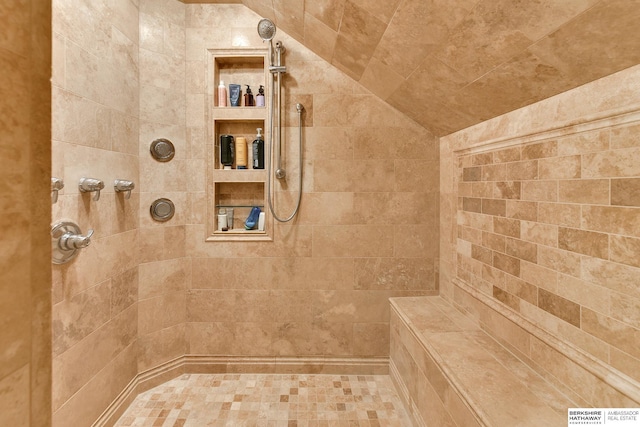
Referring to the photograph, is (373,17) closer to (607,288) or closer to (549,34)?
(549,34)

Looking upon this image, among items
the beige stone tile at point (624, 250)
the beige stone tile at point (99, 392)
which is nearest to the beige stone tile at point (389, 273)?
the beige stone tile at point (624, 250)

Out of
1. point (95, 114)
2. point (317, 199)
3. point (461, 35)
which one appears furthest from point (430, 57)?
point (95, 114)

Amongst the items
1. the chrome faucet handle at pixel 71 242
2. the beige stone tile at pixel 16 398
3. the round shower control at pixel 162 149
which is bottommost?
the beige stone tile at pixel 16 398

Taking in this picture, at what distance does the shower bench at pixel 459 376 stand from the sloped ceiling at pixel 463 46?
108 centimetres

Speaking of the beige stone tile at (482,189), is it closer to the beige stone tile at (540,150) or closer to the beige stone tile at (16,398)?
the beige stone tile at (540,150)

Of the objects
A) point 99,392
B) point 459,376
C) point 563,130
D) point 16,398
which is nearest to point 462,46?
point 563,130

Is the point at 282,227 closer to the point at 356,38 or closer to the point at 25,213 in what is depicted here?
the point at 356,38

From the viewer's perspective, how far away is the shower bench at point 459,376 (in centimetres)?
107

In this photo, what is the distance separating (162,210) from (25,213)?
1855 millimetres

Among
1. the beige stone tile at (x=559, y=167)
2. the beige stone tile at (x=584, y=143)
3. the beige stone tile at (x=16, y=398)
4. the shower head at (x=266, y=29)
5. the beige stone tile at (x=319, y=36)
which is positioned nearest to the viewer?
the beige stone tile at (x=16, y=398)

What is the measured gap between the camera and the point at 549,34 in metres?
0.97

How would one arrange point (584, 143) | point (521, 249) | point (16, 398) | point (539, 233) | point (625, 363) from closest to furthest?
point (16, 398) < point (625, 363) < point (584, 143) < point (539, 233) < point (521, 249)

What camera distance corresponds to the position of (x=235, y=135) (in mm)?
2287

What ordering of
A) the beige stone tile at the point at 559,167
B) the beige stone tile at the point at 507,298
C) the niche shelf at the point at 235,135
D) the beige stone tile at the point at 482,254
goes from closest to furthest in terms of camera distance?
the beige stone tile at the point at 559,167 < the beige stone tile at the point at 507,298 < the beige stone tile at the point at 482,254 < the niche shelf at the point at 235,135
